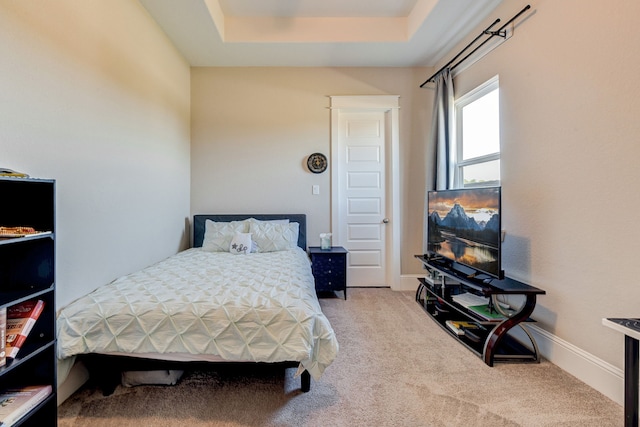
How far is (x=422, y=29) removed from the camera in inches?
116

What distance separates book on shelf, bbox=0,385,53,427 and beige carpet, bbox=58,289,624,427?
35 cm

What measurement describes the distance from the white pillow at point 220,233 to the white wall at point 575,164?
2.76 m

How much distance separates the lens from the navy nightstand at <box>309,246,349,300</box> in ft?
11.1

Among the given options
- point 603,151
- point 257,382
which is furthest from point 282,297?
point 603,151

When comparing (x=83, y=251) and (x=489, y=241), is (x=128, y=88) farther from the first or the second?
(x=489, y=241)

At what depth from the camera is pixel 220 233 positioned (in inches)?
131

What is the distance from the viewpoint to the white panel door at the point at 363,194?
152 inches

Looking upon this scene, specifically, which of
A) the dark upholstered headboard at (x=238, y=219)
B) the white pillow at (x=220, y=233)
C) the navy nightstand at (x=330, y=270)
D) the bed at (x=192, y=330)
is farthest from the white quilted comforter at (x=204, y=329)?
the dark upholstered headboard at (x=238, y=219)

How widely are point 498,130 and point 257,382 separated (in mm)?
2854

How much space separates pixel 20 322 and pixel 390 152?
3648 mm

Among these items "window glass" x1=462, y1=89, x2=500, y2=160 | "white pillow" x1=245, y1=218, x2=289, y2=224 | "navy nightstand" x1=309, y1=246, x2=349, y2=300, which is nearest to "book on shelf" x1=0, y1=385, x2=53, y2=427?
"white pillow" x1=245, y1=218, x2=289, y2=224

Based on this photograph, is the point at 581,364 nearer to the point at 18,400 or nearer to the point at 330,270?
the point at 330,270

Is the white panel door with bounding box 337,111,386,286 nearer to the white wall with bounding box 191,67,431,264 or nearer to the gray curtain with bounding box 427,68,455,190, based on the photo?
the white wall with bounding box 191,67,431,264

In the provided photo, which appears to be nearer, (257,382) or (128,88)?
(257,382)
